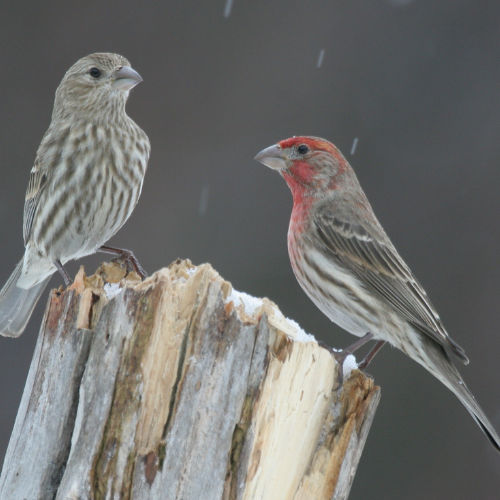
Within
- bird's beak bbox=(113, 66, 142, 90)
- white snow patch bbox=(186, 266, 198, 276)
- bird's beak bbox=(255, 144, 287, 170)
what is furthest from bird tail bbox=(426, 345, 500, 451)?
bird's beak bbox=(113, 66, 142, 90)

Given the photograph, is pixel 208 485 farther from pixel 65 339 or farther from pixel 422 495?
pixel 422 495

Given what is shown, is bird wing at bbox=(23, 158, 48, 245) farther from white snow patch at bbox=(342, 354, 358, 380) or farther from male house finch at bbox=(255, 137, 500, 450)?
white snow patch at bbox=(342, 354, 358, 380)

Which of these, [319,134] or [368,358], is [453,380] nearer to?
[368,358]

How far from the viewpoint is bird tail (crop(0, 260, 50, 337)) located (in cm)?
524

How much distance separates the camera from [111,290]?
3623mm

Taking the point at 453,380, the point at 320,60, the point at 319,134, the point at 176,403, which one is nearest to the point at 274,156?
Answer: the point at 453,380

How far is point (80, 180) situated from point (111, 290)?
77.1 inches

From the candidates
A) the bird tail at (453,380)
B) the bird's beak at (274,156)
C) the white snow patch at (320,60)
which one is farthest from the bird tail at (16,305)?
the white snow patch at (320,60)

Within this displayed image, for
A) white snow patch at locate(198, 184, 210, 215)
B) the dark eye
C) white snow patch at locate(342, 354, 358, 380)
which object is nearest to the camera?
white snow patch at locate(342, 354, 358, 380)

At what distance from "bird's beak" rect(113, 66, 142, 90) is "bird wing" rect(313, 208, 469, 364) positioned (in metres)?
1.51

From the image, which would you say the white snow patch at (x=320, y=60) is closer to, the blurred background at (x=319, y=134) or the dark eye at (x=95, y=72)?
the blurred background at (x=319, y=134)

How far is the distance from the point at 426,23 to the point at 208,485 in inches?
306

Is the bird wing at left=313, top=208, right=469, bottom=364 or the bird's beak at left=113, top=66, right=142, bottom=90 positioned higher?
the bird's beak at left=113, top=66, right=142, bottom=90

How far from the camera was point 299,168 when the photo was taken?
533 centimetres
